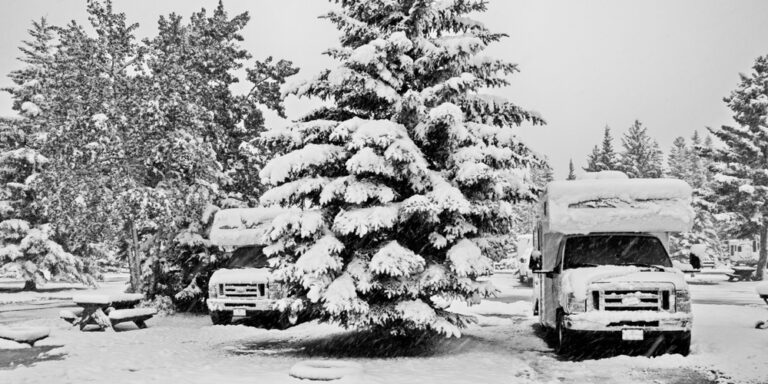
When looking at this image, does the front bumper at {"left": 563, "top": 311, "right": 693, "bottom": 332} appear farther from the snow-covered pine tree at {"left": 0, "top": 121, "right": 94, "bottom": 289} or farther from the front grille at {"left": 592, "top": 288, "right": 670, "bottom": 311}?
the snow-covered pine tree at {"left": 0, "top": 121, "right": 94, "bottom": 289}

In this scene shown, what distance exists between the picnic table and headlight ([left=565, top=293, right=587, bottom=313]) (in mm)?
9866

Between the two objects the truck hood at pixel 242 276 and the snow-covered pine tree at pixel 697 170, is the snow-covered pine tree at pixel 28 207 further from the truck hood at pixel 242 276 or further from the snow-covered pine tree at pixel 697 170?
the snow-covered pine tree at pixel 697 170

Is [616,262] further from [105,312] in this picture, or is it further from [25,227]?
[25,227]

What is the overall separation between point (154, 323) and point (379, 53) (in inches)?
406

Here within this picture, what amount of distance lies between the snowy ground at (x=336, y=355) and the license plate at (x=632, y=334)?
0.41 metres

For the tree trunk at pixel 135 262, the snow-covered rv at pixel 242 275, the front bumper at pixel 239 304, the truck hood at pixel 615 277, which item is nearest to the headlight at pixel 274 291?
the snow-covered rv at pixel 242 275

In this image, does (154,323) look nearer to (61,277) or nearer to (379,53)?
(379,53)

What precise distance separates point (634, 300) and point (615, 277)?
1.44 ft

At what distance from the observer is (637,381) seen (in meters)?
9.58

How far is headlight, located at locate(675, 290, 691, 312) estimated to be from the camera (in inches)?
428

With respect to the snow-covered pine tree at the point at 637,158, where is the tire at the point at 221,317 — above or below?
below

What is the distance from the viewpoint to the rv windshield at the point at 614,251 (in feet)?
39.7

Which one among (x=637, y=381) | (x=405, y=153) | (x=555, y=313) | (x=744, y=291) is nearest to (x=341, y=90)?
(x=405, y=153)

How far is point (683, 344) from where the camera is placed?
440 inches
